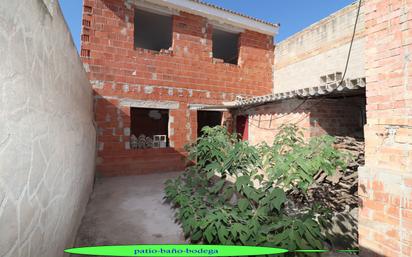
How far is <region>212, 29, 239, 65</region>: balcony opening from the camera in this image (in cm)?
964

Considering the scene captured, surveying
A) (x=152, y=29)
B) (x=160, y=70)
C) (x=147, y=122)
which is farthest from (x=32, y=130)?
(x=147, y=122)

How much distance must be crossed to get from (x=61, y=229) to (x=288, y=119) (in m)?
5.89

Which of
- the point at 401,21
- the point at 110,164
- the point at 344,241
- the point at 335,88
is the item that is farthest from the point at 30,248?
the point at 110,164

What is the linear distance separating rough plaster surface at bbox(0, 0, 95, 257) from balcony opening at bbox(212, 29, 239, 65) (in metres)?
8.48

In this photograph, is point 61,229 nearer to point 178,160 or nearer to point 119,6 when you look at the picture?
point 178,160

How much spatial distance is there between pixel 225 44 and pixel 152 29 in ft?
12.6

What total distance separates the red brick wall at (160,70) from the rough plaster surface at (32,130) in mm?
4989

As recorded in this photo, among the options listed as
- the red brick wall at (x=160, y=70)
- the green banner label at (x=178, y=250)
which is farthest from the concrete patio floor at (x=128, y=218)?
the red brick wall at (x=160, y=70)

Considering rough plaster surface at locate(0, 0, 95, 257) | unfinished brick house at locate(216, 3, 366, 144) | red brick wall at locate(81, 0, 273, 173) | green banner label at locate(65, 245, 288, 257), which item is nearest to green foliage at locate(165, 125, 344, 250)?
green banner label at locate(65, 245, 288, 257)

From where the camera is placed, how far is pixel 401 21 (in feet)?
7.94

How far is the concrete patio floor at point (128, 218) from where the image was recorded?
308cm

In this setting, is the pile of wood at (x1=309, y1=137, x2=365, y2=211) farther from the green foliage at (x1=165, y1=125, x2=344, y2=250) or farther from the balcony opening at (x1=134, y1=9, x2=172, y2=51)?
the balcony opening at (x1=134, y1=9, x2=172, y2=51)

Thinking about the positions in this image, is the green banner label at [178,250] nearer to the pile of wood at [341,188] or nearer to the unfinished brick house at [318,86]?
the pile of wood at [341,188]

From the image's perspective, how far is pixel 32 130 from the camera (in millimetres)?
1396
